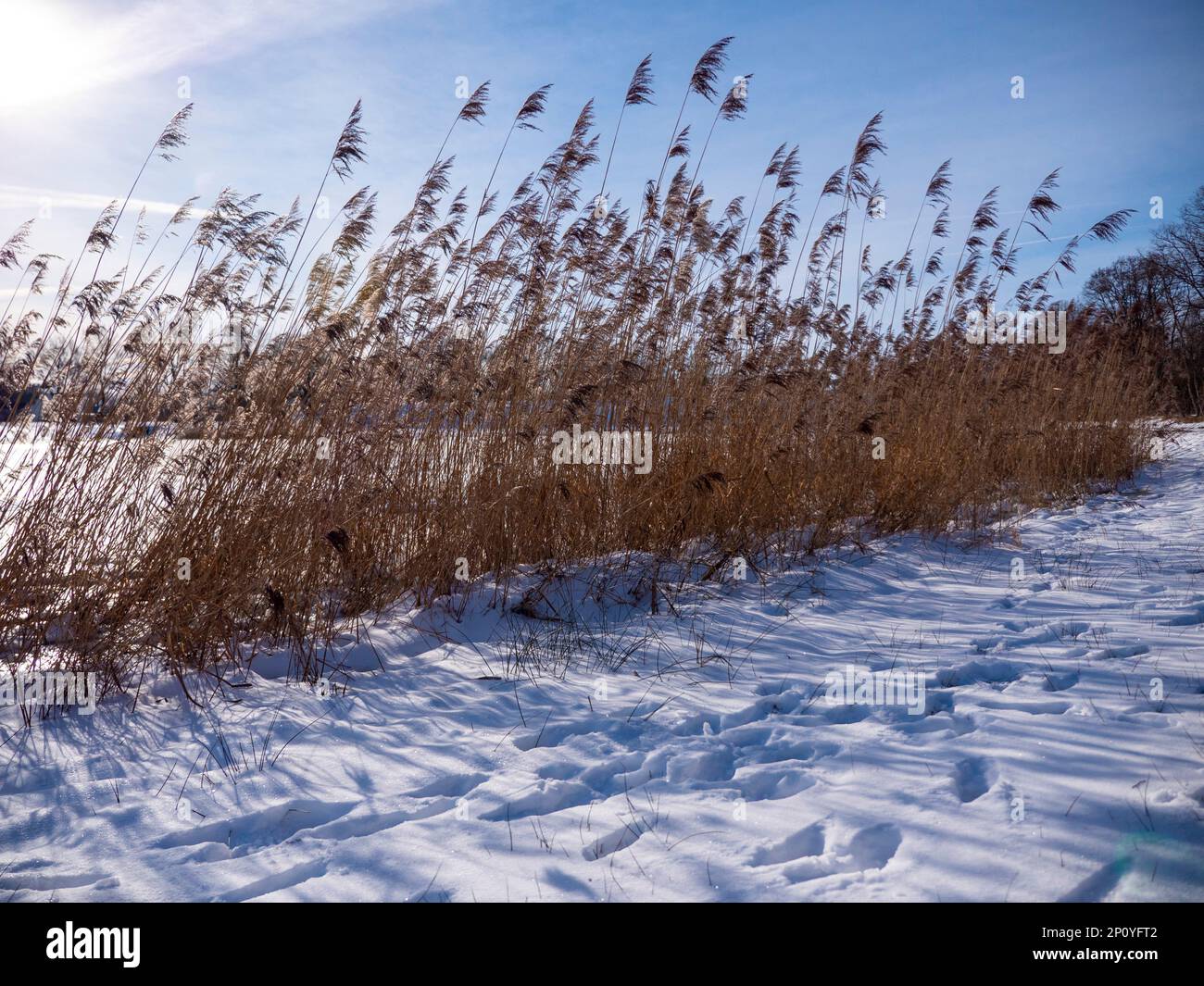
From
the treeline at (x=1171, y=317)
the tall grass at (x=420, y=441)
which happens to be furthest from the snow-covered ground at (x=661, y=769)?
the treeline at (x=1171, y=317)

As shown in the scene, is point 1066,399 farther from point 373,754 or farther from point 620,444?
point 373,754

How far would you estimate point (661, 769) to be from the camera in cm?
250

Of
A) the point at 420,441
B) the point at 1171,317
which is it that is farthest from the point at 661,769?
the point at 1171,317

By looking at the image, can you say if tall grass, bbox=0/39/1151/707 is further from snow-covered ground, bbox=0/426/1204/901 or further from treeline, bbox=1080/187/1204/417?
treeline, bbox=1080/187/1204/417

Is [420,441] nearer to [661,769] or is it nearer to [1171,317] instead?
[661,769]

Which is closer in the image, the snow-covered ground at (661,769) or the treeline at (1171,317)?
the snow-covered ground at (661,769)

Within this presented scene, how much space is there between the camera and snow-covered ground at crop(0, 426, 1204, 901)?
191cm

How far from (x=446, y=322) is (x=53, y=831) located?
3.42 metres

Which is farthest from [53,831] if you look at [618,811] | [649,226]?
[649,226]

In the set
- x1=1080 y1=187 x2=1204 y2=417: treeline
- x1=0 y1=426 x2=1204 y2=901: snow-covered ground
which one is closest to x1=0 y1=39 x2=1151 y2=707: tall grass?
x1=0 y1=426 x2=1204 y2=901: snow-covered ground

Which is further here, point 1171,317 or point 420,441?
point 1171,317

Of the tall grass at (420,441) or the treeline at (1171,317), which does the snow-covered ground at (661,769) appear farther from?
the treeline at (1171,317)

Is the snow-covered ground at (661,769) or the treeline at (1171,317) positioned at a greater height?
the treeline at (1171,317)

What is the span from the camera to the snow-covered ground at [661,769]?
1910 mm
